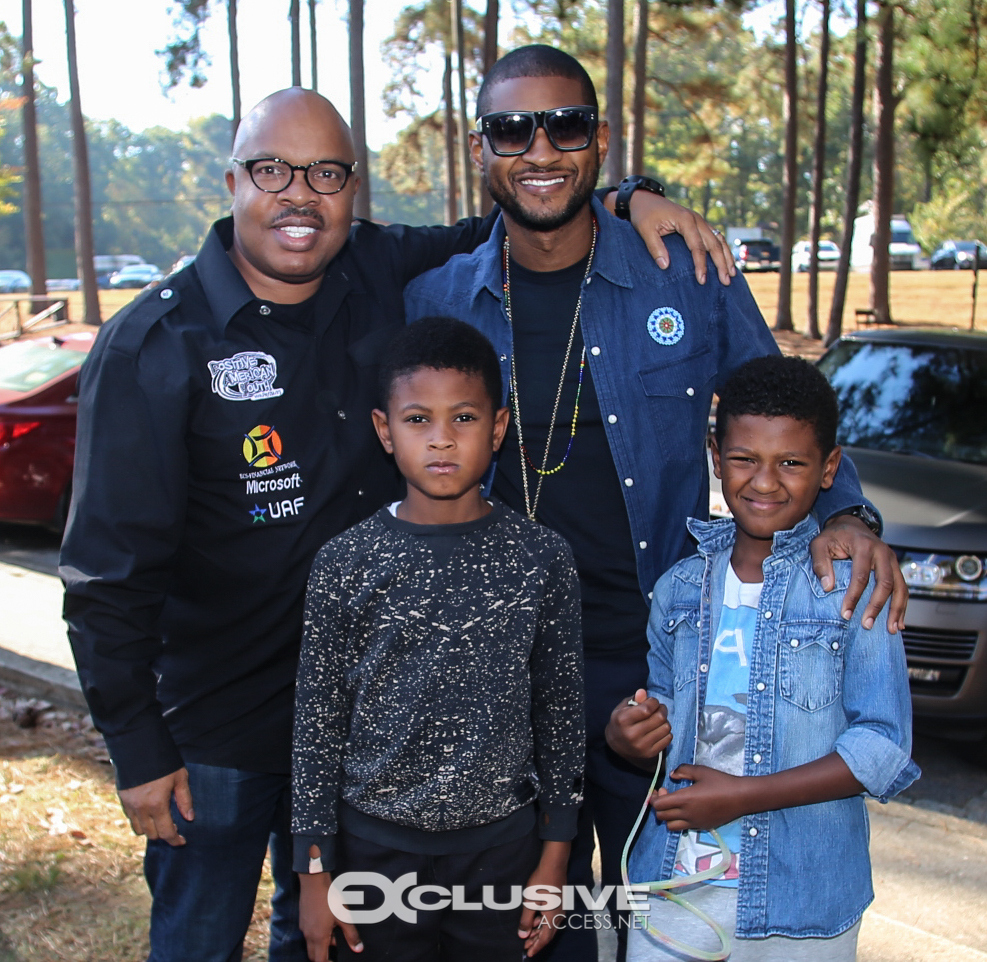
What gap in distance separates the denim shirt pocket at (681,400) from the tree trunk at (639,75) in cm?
1949

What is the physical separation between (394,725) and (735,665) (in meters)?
0.81

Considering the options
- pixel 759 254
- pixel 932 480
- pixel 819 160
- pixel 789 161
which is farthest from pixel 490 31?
pixel 759 254

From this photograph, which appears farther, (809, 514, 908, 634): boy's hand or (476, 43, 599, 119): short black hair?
(476, 43, 599, 119): short black hair

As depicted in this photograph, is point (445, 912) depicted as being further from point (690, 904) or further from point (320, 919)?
point (690, 904)

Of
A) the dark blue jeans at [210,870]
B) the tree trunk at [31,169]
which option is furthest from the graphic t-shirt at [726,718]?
the tree trunk at [31,169]

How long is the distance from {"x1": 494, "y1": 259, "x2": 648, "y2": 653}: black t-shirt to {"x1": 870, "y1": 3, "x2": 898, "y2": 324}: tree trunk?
54.8 feet

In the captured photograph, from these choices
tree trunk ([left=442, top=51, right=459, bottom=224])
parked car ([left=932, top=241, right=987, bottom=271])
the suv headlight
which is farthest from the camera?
parked car ([left=932, top=241, right=987, bottom=271])

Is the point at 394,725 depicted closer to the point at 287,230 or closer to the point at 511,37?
the point at 287,230

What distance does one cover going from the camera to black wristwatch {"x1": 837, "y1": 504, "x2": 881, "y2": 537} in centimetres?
263

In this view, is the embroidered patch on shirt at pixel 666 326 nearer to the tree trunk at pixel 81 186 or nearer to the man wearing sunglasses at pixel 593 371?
the man wearing sunglasses at pixel 593 371

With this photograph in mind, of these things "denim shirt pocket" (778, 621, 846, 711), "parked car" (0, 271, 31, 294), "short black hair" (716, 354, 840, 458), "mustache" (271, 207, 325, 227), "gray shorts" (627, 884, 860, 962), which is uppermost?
"parked car" (0, 271, 31, 294)

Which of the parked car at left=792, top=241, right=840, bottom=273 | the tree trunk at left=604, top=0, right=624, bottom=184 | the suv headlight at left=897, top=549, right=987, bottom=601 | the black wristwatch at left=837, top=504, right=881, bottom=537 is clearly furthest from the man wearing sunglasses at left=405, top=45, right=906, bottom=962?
the parked car at left=792, top=241, right=840, bottom=273

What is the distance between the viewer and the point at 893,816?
4684mm

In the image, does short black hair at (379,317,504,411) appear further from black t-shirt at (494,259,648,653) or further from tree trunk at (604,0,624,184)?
tree trunk at (604,0,624,184)
